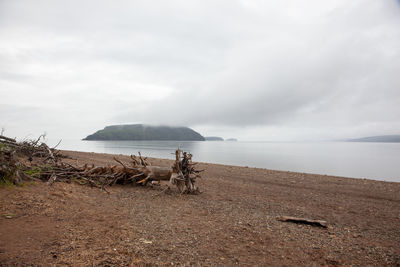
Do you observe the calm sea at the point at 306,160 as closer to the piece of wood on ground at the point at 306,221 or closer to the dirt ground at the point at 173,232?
the dirt ground at the point at 173,232

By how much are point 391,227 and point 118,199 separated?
29.5 feet

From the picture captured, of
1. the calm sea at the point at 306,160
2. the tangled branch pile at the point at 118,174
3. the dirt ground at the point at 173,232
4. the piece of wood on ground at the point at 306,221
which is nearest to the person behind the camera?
the dirt ground at the point at 173,232

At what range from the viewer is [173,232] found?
521 cm

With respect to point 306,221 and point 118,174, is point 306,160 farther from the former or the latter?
point 118,174

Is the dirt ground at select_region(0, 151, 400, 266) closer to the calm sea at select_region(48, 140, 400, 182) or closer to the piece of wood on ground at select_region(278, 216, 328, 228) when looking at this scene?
the piece of wood on ground at select_region(278, 216, 328, 228)

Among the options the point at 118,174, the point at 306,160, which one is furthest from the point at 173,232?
the point at 306,160

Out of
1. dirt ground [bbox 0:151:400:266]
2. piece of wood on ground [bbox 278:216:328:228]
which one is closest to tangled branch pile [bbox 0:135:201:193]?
dirt ground [bbox 0:151:400:266]

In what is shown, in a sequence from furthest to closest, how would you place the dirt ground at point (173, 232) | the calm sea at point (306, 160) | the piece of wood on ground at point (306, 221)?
the calm sea at point (306, 160) < the piece of wood on ground at point (306, 221) < the dirt ground at point (173, 232)

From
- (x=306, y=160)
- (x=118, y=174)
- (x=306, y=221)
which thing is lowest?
(x=306, y=160)

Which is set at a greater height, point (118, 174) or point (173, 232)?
point (118, 174)

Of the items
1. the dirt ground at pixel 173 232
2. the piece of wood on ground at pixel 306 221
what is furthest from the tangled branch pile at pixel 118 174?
the piece of wood on ground at pixel 306 221

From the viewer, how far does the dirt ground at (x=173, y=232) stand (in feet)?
12.8

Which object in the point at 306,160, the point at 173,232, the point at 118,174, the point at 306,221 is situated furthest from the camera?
the point at 306,160

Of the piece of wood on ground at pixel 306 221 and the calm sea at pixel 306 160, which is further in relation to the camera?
the calm sea at pixel 306 160
